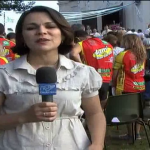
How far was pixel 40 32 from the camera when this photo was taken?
1.90 m

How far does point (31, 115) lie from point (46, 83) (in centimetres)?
21

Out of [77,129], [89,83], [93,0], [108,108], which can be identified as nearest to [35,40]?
[89,83]

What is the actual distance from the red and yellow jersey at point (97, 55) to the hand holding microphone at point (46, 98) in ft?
13.5

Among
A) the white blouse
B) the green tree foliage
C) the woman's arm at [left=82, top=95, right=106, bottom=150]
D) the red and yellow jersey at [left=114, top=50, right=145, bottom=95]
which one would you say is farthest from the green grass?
the green tree foliage

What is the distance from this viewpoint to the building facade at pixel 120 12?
90.7 ft

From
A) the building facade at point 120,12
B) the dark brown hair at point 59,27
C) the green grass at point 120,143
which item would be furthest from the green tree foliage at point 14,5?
the dark brown hair at point 59,27

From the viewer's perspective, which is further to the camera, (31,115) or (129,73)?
(129,73)

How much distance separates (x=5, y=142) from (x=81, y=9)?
3135 cm

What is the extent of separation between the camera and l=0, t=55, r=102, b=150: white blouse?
1.87 metres

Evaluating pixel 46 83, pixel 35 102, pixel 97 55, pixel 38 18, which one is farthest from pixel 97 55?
pixel 46 83

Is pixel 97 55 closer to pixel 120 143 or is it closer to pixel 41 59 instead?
pixel 120 143

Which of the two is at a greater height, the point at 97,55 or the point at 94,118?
the point at 94,118

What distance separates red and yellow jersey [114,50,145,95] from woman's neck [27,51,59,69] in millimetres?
4035

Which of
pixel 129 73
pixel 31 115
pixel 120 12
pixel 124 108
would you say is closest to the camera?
pixel 31 115
